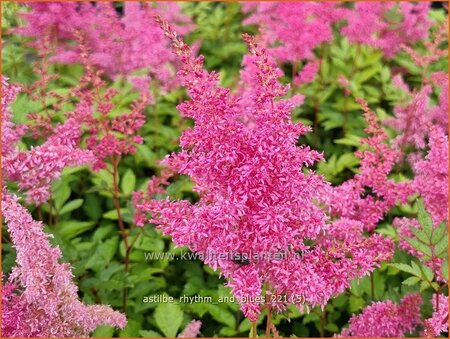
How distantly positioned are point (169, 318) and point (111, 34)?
1.55 m

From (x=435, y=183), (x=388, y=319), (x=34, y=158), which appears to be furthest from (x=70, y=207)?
(x=435, y=183)

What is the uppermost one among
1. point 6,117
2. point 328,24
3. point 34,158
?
point 328,24

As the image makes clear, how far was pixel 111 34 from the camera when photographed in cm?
317

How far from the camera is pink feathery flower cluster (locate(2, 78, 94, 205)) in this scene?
1.99m

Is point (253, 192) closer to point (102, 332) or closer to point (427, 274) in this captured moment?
point (427, 274)

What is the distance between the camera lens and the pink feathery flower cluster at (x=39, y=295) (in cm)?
181

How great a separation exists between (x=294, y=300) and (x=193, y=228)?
0.37 meters

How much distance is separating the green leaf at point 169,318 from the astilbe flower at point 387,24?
6.18 ft

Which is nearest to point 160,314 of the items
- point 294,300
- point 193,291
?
point 193,291

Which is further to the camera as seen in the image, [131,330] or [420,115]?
[420,115]

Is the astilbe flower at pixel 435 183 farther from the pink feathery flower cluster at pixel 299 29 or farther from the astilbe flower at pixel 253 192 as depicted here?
the pink feathery flower cluster at pixel 299 29

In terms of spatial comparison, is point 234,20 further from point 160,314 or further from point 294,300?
point 294,300

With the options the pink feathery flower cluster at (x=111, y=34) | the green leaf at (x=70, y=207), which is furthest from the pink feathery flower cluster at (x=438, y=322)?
the pink feathery flower cluster at (x=111, y=34)

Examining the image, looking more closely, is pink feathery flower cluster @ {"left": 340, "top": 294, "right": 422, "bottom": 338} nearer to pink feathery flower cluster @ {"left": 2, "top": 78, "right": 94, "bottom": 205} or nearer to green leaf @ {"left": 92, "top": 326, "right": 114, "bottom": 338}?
green leaf @ {"left": 92, "top": 326, "right": 114, "bottom": 338}
